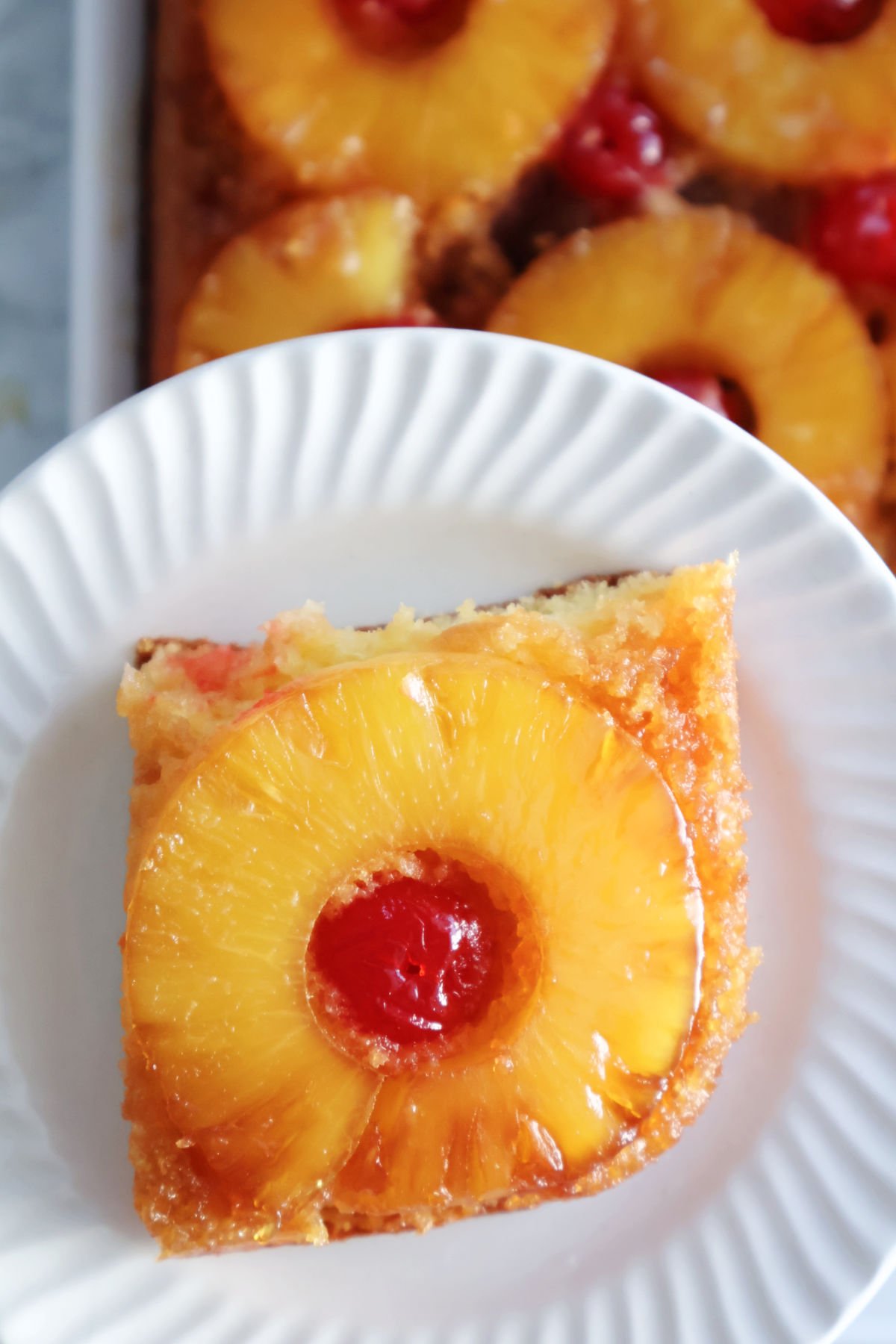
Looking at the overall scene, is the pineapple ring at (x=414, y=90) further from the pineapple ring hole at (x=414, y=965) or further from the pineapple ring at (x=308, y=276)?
the pineapple ring hole at (x=414, y=965)

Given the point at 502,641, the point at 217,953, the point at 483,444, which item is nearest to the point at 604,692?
the point at 502,641

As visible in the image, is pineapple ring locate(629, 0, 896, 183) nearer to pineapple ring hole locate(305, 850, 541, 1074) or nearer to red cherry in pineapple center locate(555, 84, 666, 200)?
red cherry in pineapple center locate(555, 84, 666, 200)

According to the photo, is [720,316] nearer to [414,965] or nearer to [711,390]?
[711,390]

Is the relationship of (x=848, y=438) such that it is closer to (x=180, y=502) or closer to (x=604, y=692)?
(x=604, y=692)

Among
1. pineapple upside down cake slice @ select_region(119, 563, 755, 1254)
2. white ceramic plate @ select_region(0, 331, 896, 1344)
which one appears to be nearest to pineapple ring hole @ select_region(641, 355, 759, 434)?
white ceramic plate @ select_region(0, 331, 896, 1344)

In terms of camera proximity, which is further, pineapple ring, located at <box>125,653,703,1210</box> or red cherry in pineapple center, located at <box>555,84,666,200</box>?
red cherry in pineapple center, located at <box>555,84,666,200</box>

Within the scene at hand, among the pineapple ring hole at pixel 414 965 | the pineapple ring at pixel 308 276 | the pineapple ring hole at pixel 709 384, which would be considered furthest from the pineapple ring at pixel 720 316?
the pineapple ring hole at pixel 414 965
